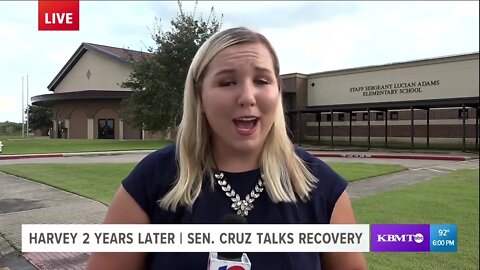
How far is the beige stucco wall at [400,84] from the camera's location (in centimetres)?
2272

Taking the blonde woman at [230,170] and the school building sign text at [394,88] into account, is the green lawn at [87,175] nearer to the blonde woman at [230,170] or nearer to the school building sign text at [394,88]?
the blonde woman at [230,170]

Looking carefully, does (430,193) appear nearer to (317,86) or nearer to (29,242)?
(29,242)

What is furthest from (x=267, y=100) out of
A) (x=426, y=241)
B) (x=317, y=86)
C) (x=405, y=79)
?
(x=317, y=86)

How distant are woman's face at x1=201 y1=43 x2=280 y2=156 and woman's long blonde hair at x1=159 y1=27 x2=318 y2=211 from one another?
0.03 meters

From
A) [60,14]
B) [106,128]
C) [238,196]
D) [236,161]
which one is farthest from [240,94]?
[106,128]

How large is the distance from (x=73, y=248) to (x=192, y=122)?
100 cm

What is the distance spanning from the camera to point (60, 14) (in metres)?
2.82

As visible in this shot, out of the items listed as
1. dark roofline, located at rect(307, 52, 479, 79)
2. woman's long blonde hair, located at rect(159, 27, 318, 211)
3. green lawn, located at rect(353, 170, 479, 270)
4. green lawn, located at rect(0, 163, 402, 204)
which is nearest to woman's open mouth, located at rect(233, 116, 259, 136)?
woman's long blonde hair, located at rect(159, 27, 318, 211)

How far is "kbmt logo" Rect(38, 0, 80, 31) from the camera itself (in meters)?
2.68

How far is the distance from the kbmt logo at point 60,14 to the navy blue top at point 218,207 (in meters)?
1.80

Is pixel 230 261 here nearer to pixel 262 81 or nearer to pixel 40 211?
pixel 262 81

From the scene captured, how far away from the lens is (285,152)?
1.41 m

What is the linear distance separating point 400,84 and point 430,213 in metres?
21.5

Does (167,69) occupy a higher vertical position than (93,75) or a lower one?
lower
